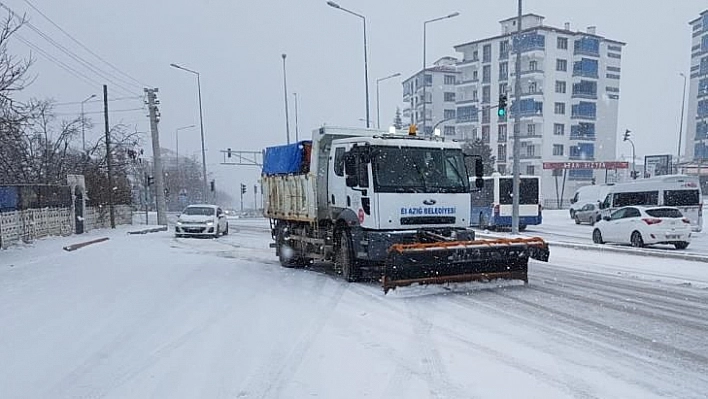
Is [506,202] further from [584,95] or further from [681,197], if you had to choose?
[584,95]

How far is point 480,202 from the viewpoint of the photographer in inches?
1208

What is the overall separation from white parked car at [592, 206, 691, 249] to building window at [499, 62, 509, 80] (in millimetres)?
55388

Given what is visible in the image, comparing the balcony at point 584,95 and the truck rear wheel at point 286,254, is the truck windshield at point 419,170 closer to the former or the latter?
the truck rear wheel at point 286,254

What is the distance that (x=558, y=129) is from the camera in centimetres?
7112

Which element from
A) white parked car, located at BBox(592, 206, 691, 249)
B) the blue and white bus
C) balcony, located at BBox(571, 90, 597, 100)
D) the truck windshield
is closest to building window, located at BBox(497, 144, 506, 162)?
balcony, located at BBox(571, 90, 597, 100)

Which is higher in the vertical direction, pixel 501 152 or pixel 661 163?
pixel 501 152

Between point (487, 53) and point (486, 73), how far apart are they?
2635 millimetres

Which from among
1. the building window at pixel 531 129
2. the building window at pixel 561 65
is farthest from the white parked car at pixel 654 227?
the building window at pixel 561 65

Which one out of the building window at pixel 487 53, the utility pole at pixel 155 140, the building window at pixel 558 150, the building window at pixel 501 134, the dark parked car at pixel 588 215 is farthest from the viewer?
the building window at pixel 501 134

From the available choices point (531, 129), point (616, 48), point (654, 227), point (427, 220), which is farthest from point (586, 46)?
point (427, 220)

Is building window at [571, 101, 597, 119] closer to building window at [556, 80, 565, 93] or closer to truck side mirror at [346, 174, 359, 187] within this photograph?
building window at [556, 80, 565, 93]

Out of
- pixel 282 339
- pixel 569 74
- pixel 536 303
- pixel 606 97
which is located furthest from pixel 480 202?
pixel 606 97

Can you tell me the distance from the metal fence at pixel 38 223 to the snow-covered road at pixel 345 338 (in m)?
8.32

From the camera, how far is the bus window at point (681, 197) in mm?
25578
